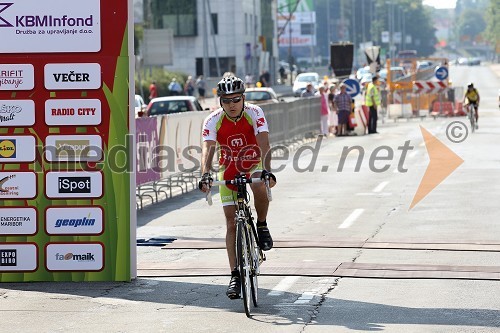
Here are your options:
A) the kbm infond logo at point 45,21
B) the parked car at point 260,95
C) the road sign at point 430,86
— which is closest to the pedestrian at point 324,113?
the parked car at point 260,95

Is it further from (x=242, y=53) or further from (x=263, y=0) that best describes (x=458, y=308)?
(x=263, y=0)

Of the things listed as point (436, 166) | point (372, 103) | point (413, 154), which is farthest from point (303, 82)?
point (436, 166)

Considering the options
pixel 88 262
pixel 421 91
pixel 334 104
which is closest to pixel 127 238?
pixel 88 262

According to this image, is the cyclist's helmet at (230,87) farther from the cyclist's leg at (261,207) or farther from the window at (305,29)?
the window at (305,29)

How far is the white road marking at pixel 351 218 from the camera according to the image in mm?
16172

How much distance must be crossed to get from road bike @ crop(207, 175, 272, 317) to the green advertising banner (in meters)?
1.90

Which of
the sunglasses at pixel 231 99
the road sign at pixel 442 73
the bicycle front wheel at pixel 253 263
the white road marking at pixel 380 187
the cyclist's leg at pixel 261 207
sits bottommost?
the white road marking at pixel 380 187

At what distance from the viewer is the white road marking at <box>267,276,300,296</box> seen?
10781 mm

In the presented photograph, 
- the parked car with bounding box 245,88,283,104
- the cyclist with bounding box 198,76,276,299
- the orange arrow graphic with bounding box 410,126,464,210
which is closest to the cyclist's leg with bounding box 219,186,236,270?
the cyclist with bounding box 198,76,276,299

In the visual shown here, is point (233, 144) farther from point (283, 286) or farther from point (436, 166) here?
point (436, 166)

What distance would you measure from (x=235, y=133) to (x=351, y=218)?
→ 7.06 metres

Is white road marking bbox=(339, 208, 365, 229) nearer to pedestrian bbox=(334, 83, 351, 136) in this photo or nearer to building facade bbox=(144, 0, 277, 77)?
pedestrian bbox=(334, 83, 351, 136)

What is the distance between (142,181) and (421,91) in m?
34.7

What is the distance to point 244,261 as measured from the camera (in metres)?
9.71
